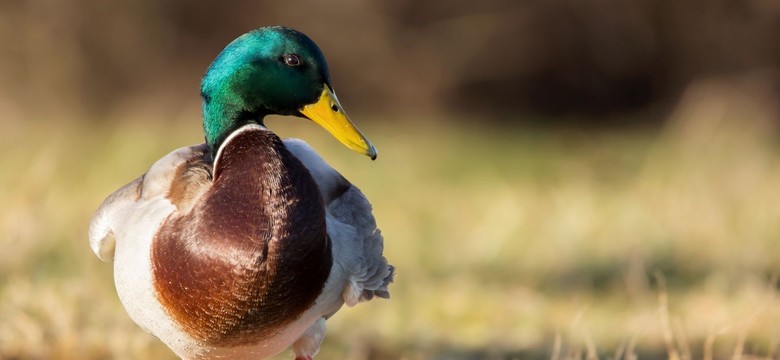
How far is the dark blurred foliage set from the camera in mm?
11281

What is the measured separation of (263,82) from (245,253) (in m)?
0.53

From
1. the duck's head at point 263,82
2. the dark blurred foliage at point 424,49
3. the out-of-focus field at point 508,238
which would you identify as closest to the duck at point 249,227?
the duck's head at point 263,82

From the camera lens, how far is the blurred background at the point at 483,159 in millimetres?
4715

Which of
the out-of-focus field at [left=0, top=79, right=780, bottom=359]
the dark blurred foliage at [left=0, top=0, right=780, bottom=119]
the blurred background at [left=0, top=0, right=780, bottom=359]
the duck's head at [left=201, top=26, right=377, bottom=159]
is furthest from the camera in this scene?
the dark blurred foliage at [left=0, top=0, right=780, bottom=119]

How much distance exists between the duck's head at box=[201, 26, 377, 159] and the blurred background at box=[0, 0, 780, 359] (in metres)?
0.98

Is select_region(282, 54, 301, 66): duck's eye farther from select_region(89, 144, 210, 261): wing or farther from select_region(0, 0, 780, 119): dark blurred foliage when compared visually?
select_region(0, 0, 780, 119): dark blurred foliage

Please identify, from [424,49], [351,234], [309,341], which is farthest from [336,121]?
[424,49]

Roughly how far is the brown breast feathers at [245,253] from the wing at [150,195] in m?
0.15

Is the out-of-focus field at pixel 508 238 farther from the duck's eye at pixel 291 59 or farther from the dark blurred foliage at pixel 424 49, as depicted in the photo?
the duck's eye at pixel 291 59

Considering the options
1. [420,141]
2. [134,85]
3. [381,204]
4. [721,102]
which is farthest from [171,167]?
[134,85]

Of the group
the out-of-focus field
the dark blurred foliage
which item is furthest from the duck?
the dark blurred foliage

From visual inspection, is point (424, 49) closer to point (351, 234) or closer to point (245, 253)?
point (351, 234)

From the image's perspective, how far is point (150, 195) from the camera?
3.38m

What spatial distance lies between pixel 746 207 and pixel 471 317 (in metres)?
2.85
